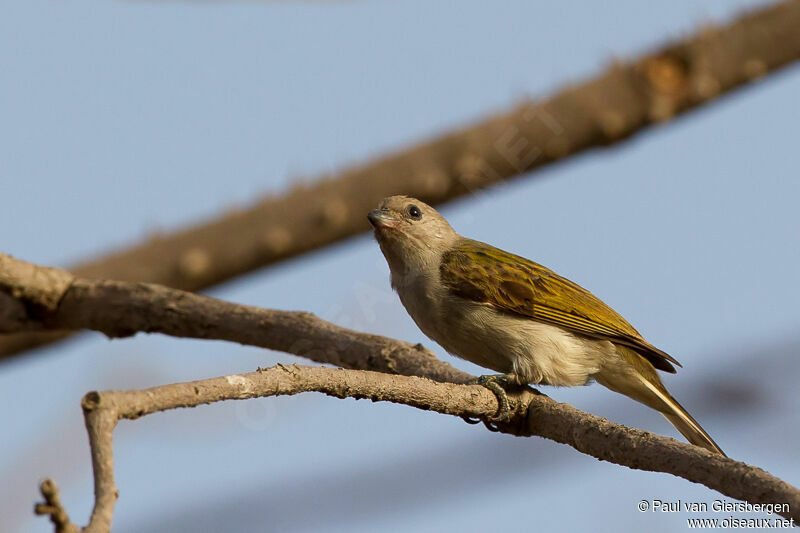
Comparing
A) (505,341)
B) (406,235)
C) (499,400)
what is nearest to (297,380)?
(499,400)

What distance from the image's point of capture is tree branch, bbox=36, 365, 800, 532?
2787mm

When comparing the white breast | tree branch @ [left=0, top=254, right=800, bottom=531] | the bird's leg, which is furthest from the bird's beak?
the bird's leg

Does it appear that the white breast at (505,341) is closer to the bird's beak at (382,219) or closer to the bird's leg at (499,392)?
the bird's leg at (499,392)

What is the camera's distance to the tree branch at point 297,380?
10.2 feet

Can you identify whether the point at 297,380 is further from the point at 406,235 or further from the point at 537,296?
the point at 406,235

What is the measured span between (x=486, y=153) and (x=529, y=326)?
1145 millimetres

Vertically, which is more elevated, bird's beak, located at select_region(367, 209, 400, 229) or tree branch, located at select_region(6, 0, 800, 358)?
tree branch, located at select_region(6, 0, 800, 358)

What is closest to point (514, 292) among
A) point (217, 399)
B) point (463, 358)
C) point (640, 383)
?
point (463, 358)

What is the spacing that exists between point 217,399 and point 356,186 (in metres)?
3.05

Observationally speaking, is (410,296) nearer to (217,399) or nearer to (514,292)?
(514,292)

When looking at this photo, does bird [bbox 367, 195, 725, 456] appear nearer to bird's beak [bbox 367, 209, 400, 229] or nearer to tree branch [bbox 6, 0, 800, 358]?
bird's beak [bbox 367, 209, 400, 229]

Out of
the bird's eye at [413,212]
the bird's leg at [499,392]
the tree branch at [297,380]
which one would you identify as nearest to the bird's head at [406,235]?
the bird's eye at [413,212]

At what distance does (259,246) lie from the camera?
20.2ft

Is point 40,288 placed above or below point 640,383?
above
